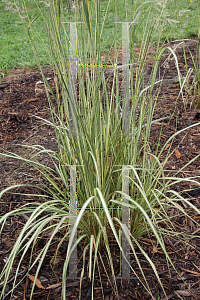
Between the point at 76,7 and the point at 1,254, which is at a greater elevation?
the point at 76,7

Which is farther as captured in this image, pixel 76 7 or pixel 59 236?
pixel 59 236

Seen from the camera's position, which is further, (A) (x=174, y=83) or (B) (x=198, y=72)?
(A) (x=174, y=83)

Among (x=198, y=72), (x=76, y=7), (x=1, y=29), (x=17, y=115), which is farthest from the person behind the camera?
(x=1, y=29)

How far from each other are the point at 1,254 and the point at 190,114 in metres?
2.06

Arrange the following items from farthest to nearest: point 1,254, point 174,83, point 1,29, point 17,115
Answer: point 1,29 < point 174,83 < point 17,115 < point 1,254

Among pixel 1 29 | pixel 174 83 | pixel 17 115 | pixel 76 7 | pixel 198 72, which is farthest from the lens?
pixel 1 29

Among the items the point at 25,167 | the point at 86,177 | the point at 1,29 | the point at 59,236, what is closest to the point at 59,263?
the point at 59,236

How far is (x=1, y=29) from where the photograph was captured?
6527 mm

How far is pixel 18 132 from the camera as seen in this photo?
2791 mm

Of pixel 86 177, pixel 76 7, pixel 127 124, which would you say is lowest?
pixel 86 177

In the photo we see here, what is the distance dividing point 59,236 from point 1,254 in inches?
12.4

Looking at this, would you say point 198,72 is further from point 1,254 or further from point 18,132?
point 1,254

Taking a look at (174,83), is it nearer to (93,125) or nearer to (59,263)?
(93,125)

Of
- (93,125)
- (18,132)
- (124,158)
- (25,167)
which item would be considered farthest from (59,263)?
(18,132)
